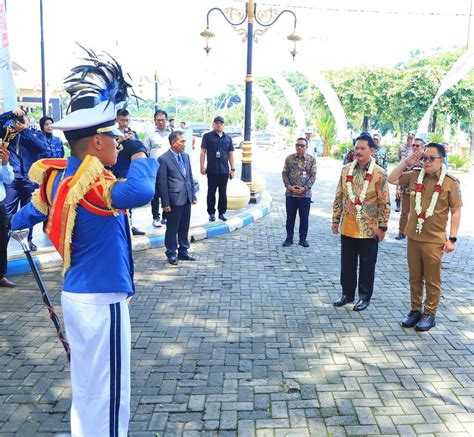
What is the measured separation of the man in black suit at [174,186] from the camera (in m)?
7.00

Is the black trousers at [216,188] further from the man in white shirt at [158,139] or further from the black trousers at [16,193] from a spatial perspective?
Result: the black trousers at [16,193]

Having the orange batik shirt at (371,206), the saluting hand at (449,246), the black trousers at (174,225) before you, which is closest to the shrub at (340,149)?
the black trousers at (174,225)

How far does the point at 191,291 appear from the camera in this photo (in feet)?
19.8

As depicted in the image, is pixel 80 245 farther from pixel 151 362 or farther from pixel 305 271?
pixel 305 271

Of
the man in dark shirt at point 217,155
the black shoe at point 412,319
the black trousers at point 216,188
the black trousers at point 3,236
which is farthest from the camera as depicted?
the black trousers at point 216,188

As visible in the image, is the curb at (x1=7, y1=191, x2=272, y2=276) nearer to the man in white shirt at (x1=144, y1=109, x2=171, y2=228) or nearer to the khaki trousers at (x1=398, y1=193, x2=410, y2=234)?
the man in white shirt at (x1=144, y1=109, x2=171, y2=228)

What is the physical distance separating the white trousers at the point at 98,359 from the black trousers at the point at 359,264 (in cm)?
336

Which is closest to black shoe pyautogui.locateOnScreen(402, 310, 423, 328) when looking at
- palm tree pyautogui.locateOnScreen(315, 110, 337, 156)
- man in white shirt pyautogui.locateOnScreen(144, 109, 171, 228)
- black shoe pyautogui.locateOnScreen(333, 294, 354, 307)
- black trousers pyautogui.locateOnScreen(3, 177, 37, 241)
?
black shoe pyautogui.locateOnScreen(333, 294, 354, 307)

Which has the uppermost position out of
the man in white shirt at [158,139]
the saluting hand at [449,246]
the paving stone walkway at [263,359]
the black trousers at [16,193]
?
the man in white shirt at [158,139]

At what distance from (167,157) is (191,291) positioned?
209 centimetres

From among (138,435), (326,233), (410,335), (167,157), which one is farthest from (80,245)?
(326,233)

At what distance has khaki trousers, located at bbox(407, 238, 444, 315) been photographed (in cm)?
479

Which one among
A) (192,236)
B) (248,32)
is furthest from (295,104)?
(192,236)

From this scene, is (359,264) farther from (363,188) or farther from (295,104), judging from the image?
(295,104)
